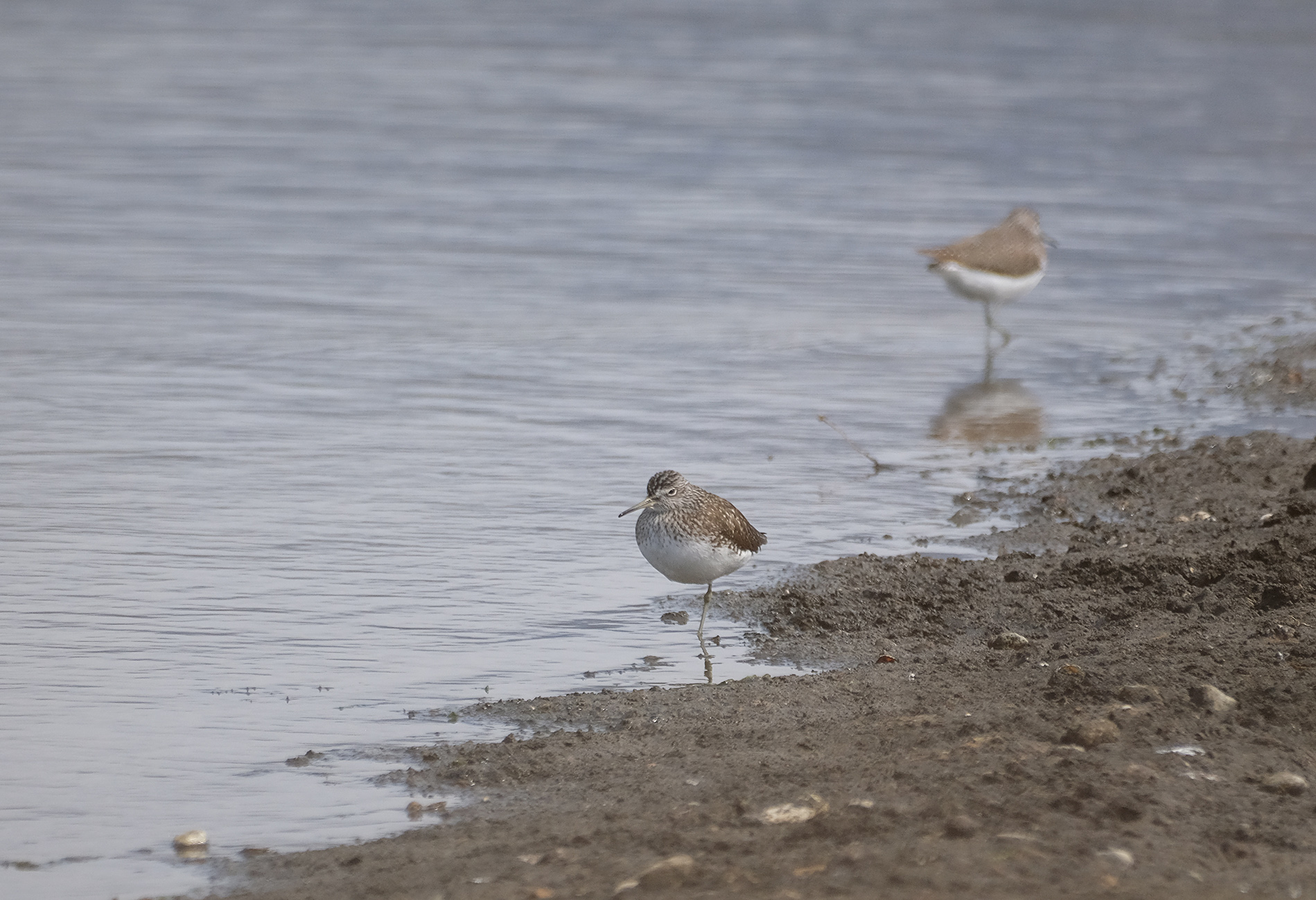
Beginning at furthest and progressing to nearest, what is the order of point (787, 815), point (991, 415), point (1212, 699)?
point (991, 415)
point (1212, 699)
point (787, 815)

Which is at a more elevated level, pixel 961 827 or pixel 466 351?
pixel 466 351

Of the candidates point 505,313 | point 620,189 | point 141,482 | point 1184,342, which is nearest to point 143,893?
point 141,482

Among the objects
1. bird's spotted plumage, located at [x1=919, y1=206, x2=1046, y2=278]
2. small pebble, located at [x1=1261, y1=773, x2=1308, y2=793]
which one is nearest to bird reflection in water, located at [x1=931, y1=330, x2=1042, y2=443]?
bird's spotted plumage, located at [x1=919, y1=206, x2=1046, y2=278]

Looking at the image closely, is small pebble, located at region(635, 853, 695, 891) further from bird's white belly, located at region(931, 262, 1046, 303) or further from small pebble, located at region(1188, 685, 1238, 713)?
bird's white belly, located at region(931, 262, 1046, 303)

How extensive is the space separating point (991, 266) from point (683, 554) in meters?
7.21

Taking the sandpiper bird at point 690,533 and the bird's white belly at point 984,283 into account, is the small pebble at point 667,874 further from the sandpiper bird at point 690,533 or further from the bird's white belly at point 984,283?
the bird's white belly at point 984,283

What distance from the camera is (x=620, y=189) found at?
2114 cm

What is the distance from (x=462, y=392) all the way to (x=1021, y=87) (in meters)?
20.7

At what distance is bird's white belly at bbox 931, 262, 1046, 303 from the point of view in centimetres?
1409

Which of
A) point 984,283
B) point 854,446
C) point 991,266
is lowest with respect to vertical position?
point 854,446

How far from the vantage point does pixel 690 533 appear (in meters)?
7.71

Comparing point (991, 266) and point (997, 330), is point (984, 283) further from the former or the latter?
point (997, 330)

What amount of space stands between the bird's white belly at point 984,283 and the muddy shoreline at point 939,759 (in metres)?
5.78

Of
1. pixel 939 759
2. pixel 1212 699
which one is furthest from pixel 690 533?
pixel 1212 699
